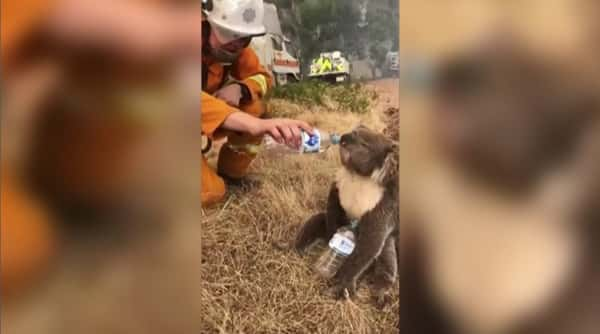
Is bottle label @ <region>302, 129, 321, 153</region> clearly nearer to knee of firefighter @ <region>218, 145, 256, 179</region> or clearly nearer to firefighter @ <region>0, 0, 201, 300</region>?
knee of firefighter @ <region>218, 145, 256, 179</region>

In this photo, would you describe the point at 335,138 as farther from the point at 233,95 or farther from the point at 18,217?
the point at 18,217

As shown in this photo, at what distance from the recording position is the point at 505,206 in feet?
3.10

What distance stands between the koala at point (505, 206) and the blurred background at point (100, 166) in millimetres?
427

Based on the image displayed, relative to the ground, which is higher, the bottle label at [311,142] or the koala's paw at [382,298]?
the bottle label at [311,142]

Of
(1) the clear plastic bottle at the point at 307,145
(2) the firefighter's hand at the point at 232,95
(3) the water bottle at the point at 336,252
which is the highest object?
(2) the firefighter's hand at the point at 232,95

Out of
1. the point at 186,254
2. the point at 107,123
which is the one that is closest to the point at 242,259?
the point at 186,254

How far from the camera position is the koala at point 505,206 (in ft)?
3.08

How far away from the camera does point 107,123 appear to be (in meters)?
0.91

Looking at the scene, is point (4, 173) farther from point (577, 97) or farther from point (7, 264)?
point (577, 97)

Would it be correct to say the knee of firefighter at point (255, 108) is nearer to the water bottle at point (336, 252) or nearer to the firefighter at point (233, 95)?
the firefighter at point (233, 95)

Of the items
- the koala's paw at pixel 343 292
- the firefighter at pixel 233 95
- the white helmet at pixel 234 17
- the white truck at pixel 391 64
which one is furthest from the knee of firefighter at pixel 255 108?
the koala's paw at pixel 343 292

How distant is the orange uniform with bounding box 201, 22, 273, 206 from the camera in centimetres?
95

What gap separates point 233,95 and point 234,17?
0.14 meters

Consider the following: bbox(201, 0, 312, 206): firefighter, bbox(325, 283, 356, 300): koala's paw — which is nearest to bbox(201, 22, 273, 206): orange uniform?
bbox(201, 0, 312, 206): firefighter
